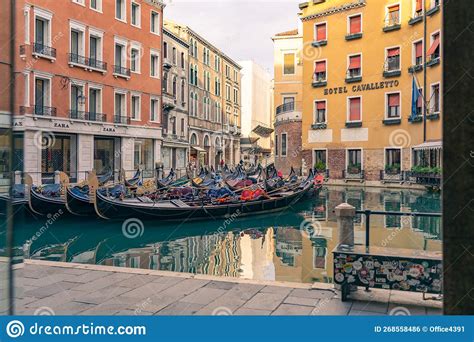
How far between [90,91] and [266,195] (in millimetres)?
12160

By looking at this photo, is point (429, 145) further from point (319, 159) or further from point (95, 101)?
point (95, 101)

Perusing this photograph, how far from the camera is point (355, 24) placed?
83.1ft

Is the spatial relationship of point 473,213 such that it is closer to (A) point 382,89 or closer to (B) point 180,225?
(B) point 180,225

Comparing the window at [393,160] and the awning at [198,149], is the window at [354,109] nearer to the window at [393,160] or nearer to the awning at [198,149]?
the window at [393,160]

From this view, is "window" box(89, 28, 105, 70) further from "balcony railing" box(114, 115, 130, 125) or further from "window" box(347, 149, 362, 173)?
"window" box(347, 149, 362, 173)

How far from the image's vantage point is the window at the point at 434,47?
65.9 ft

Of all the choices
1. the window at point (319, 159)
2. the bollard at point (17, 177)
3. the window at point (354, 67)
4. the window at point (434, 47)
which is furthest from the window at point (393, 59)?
the bollard at point (17, 177)

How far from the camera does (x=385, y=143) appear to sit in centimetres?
2388

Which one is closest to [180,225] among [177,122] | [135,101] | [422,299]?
[422,299]

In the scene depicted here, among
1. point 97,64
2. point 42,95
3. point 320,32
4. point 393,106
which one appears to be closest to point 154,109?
point 97,64

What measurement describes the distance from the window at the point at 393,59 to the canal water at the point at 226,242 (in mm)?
11411

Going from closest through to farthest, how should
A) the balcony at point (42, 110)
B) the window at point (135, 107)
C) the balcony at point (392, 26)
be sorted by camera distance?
the balcony at point (42, 110), the balcony at point (392, 26), the window at point (135, 107)

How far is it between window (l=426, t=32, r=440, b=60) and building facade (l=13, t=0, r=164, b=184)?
14963 mm

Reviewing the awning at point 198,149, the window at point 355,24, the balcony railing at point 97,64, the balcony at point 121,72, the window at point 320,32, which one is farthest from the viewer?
the awning at point 198,149
